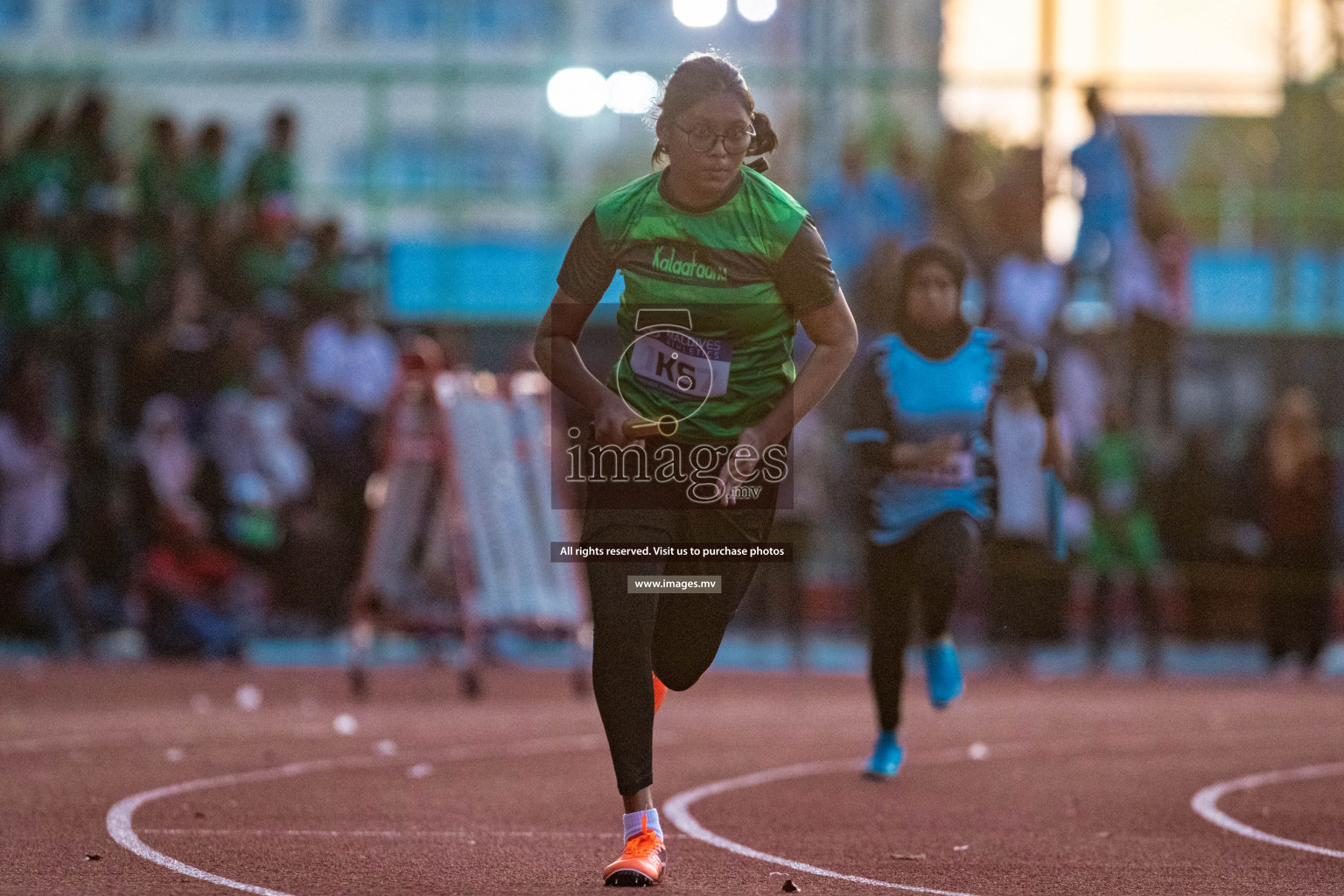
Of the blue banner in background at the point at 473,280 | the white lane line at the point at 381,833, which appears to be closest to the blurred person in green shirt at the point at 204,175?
the blue banner in background at the point at 473,280

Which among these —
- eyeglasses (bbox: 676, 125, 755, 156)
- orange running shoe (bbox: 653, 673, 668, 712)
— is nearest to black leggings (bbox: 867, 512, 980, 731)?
orange running shoe (bbox: 653, 673, 668, 712)

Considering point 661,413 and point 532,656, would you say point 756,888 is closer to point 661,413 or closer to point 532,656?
point 661,413

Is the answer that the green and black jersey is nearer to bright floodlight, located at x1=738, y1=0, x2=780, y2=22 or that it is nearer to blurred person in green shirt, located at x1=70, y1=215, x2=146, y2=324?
blurred person in green shirt, located at x1=70, y1=215, x2=146, y2=324

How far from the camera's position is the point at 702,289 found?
19.6 ft

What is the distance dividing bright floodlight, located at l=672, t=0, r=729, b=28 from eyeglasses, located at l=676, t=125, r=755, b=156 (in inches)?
613

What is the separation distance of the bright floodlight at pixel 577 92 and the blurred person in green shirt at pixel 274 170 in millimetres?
2859

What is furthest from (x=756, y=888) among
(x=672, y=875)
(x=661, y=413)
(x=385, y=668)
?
(x=385, y=668)

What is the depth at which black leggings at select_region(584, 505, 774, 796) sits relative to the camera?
5863 millimetres

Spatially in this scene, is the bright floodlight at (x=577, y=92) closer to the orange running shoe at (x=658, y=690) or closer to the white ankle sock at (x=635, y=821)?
the orange running shoe at (x=658, y=690)

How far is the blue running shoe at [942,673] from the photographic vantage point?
9.02 meters

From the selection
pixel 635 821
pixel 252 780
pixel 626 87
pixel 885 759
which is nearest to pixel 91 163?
pixel 626 87

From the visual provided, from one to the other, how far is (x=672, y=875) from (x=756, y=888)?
0.30 metres

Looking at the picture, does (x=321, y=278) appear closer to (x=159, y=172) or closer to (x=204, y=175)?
(x=204, y=175)

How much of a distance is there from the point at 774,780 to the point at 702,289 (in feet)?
11.2
